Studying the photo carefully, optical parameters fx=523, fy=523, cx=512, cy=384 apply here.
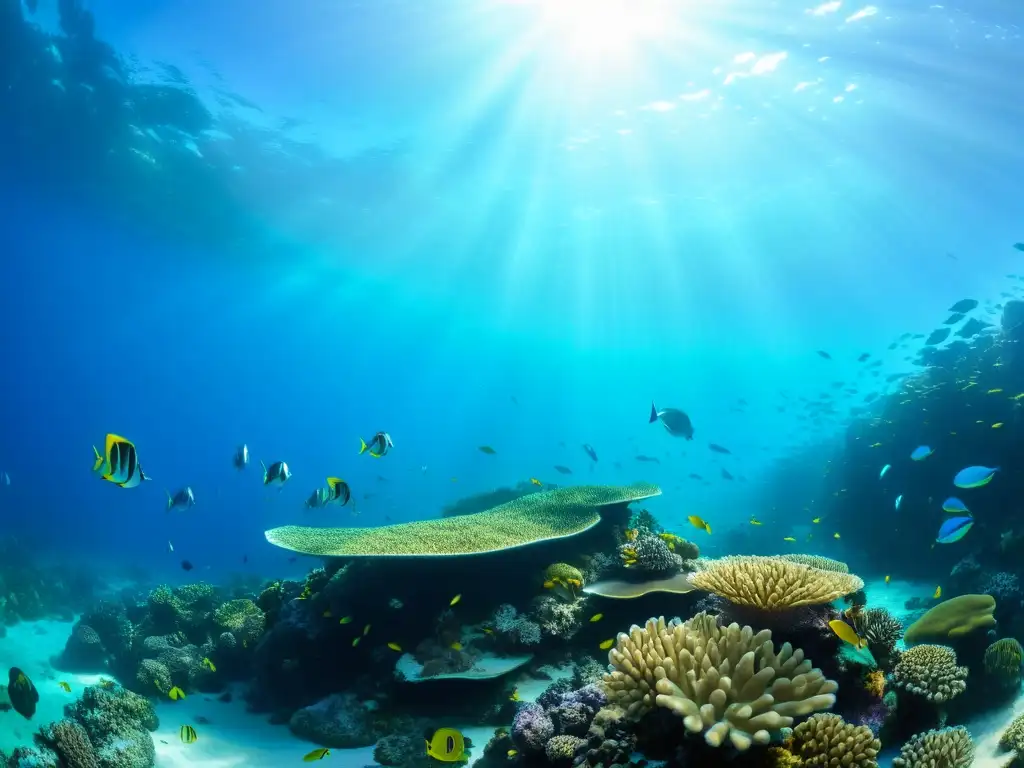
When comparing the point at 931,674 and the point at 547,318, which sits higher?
the point at 547,318

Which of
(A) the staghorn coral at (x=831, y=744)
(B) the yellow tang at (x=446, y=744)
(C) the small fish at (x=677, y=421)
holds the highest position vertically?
(C) the small fish at (x=677, y=421)

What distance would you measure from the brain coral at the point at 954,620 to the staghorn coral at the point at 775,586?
2.70 metres

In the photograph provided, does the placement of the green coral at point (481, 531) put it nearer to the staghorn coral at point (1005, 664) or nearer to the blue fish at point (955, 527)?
the blue fish at point (955, 527)

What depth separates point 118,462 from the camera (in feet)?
15.3

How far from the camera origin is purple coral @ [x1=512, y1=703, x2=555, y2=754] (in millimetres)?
4168

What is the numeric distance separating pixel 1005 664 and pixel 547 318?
173ft

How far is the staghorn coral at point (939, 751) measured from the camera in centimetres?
371

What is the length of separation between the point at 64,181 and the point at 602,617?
34327 millimetres

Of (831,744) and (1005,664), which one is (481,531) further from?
(1005,664)

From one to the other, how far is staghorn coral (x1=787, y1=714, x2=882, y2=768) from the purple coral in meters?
1.84

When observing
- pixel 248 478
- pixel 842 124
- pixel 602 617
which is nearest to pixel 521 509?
pixel 602 617


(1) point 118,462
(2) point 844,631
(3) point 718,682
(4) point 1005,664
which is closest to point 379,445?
(1) point 118,462

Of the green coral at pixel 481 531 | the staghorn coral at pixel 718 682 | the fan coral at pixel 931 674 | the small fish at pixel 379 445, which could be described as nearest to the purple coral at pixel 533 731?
the staghorn coral at pixel 718 682

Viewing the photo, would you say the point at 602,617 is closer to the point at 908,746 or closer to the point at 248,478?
the point at 908,746
